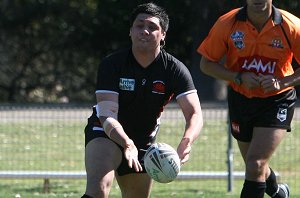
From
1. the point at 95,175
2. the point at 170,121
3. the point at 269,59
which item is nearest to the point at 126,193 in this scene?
the point at 95,175

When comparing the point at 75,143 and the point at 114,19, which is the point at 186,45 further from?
the point at 75,143

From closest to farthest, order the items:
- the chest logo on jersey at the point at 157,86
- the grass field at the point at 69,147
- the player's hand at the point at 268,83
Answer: the chest logo on jersey at the point at 157,86
the player's hand at the point at 268,83
the grass field at the point at 69,147

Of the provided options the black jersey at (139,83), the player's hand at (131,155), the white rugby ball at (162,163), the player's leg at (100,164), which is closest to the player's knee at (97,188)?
the player's leg at (100,164)

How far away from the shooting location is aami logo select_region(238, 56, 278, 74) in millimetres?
8250

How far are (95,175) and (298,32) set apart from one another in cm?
238

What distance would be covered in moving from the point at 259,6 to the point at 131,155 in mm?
2075

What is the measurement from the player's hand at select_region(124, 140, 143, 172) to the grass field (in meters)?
5.34

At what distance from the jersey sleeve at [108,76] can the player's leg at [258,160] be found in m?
1.47

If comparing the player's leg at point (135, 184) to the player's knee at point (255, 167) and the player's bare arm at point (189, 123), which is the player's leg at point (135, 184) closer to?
the player's bare arm at point (189, 123)

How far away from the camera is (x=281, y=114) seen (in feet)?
27.3

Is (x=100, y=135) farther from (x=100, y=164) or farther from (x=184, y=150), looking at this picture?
(x=184, y=150)

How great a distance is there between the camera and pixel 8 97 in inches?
1165

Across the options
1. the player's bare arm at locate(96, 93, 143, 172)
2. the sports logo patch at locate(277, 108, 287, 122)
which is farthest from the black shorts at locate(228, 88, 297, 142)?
the player's bare arm at locate(96, 93, 143, 172)

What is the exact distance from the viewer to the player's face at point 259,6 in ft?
26.9
